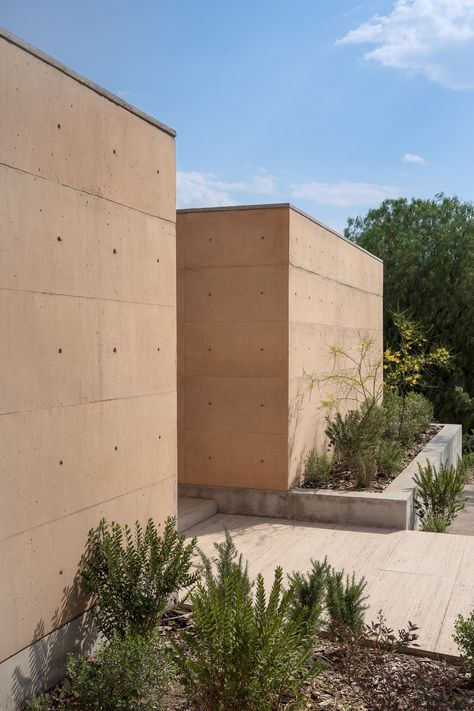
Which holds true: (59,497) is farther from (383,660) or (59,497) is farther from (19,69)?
(19,69)

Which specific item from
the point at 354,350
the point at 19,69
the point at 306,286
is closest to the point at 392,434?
the point at 354,350

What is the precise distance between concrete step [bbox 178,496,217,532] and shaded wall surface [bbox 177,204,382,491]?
0.20 meters

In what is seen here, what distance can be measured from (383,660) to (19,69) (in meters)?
3.05

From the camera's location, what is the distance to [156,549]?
3.55m

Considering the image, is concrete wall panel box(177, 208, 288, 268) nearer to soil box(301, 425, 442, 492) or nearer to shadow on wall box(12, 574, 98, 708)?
soil box(301, 425, 442, 492)

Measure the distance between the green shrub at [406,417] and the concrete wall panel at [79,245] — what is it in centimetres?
485

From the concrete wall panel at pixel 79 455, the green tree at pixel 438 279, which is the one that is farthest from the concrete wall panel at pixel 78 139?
the green tree at pixel 438 279

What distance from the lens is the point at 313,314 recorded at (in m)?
7.33

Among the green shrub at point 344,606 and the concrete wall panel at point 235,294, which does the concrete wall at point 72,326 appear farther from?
the concrete wall panel at point 235,294

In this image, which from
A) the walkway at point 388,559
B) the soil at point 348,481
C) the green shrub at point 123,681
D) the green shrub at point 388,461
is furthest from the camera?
the green shrub at point 388,461

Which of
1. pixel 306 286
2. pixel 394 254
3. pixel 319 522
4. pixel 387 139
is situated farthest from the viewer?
pixel 394 254

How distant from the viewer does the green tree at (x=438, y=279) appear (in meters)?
19.2

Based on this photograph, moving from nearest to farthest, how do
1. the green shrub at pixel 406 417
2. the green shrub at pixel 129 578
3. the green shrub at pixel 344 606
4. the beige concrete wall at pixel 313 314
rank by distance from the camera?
1. the green shrub at pixel 129 578
2. the green shrub at pixel 344 606
3. the beige concrete wall at pixel 313 314
4. the green shrub at pixel 406 417

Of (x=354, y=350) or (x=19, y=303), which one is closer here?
(x=19, y=303)
